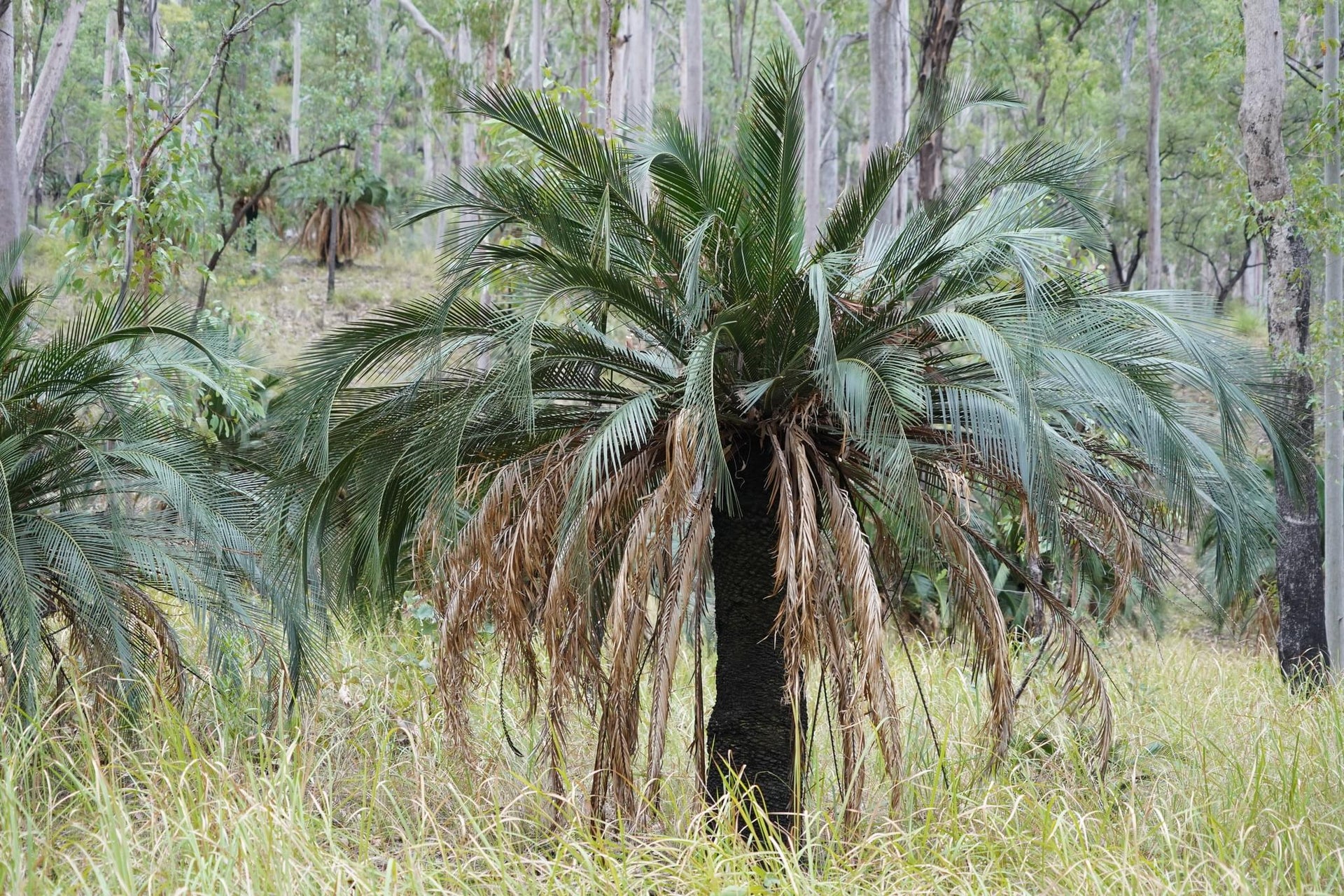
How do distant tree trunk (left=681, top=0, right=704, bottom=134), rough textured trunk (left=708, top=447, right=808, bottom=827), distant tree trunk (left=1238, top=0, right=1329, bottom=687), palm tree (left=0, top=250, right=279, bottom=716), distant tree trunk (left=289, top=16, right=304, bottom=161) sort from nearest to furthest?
palm tree (left=0, top=250, right=279, bottom=716) → rough textured trunk (left=708, top=447, right=808, bottom=827) → distant tree trunk (left=1238, top=0, right=1329, bottom=687) → distant tree trunk (left=681, top=0, right=704, bottom=134) → distant tree trunk (left=289, top=16, right=304, bottom=161)

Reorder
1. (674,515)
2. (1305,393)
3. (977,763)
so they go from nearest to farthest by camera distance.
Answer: (674,515) < (977,763) < (1305,393)

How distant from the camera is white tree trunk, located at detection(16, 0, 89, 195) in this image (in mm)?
13305

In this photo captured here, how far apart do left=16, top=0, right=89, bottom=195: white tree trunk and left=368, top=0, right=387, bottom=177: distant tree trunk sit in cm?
1112

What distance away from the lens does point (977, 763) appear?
20.3 ft

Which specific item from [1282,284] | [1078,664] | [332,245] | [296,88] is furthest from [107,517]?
[296,88]

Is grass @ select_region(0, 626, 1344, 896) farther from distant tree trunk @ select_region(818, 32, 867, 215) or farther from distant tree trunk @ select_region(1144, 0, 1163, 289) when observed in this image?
distant tree trunk @ select_region(1144, 0, 1163, 289)

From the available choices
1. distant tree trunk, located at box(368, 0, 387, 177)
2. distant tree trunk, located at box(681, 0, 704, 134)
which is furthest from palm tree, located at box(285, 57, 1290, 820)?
distant tree trunk, located at box(368, 0, 387, 177)

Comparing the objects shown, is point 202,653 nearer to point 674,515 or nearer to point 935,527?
point 674,515

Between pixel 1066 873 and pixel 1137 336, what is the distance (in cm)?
240

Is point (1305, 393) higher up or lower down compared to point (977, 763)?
higher up

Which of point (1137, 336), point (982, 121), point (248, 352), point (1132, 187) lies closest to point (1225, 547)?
point (1137, 336)

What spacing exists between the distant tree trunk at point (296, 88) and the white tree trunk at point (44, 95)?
1160 centimetres

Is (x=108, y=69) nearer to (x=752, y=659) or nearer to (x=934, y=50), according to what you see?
(x=934, y=50)

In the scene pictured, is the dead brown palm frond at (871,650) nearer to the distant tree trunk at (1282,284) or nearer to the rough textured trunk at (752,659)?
the rough textured trunk at (752,659)
